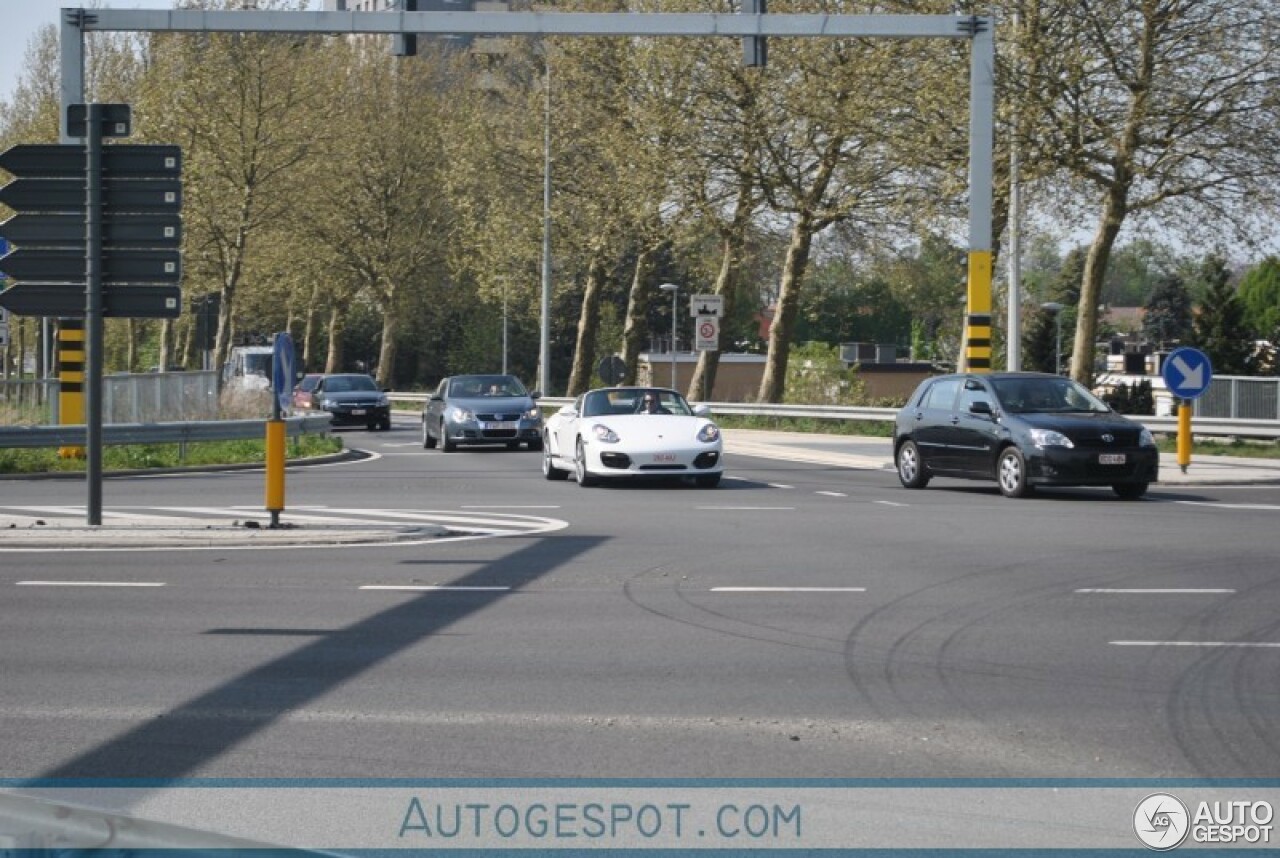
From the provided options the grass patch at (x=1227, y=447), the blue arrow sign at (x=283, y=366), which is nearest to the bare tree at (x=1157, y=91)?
the grass patch at (x=1227, y=447)

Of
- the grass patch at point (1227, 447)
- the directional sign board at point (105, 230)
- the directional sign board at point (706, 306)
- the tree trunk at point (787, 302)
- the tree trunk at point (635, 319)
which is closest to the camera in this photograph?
the directional sign board at point (105, 230)

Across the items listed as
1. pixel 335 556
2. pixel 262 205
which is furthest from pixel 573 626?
pixel 262 205

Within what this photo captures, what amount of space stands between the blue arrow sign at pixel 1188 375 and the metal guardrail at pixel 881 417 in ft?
9.84

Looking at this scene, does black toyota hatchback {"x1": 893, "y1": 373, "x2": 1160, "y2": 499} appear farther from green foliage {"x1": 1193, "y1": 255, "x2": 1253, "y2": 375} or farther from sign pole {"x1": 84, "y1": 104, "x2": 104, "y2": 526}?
green foliage {"x1": 1193, "y1": 255, "x2": 1253, "y2": 375}

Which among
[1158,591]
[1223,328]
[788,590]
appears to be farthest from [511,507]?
[1223,328]

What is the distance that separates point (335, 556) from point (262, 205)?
47989mm

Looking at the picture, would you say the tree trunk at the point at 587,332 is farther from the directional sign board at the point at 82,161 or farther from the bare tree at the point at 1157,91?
the directional sign board at the point at 82,161

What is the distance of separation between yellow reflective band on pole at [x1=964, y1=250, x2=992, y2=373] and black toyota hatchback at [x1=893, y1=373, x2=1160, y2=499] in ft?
10.1

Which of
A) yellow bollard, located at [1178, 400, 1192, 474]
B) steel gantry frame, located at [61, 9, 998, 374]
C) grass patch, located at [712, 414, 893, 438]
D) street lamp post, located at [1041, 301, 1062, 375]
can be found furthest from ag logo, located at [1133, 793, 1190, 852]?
street lamp post, located at [1041, 301, 1062, 375]

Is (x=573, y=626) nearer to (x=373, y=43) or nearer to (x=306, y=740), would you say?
(x=306, y=740)

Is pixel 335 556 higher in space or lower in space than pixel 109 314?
lower

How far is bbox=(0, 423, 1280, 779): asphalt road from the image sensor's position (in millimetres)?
7082

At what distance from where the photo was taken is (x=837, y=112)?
1683 inches

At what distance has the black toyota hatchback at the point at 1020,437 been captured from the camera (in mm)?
21438
